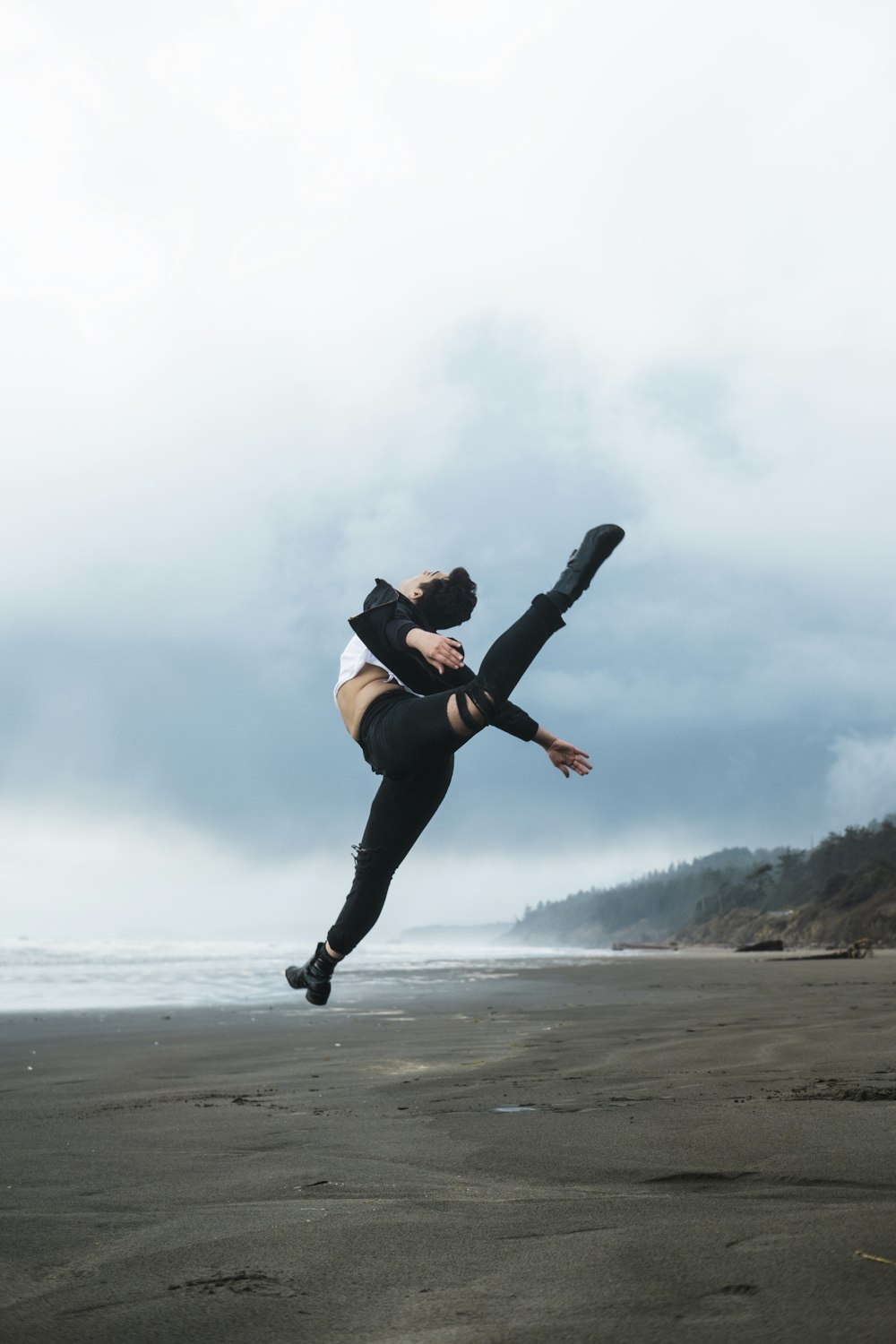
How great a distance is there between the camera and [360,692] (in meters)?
3.70

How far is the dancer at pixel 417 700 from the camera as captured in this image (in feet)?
10.7

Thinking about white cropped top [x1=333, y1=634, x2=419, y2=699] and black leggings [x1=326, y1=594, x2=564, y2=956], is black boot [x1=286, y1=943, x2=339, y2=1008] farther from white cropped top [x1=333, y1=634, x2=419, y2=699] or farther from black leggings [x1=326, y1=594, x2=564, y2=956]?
white cropped top [x1=333, y1=634, x2=419, y2=699]

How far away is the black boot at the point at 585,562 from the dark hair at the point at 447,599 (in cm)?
44

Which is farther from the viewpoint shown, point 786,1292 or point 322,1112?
point 322,1112

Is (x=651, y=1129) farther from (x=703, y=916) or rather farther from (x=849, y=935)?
(x=703, y=916)

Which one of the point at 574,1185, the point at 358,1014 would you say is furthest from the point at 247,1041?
the point at 574,1185

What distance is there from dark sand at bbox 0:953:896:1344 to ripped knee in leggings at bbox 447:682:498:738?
1.26 metres

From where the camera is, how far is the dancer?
3271mm

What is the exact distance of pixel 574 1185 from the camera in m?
2.88

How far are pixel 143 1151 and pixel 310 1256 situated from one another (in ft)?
5.68

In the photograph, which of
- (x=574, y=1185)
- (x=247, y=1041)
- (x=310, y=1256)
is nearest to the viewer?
(x=310, y=1256)

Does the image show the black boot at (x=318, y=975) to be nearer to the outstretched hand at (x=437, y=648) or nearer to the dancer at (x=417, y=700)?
the dancer at (x=417, y=700)

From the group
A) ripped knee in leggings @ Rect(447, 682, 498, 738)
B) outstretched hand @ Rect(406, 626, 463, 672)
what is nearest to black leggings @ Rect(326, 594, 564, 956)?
ripped knee in leggings @ Rect(447, 682, 498, 738)

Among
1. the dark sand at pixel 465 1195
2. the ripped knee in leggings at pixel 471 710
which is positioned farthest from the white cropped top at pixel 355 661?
the dark sand at pixel 465 1195
